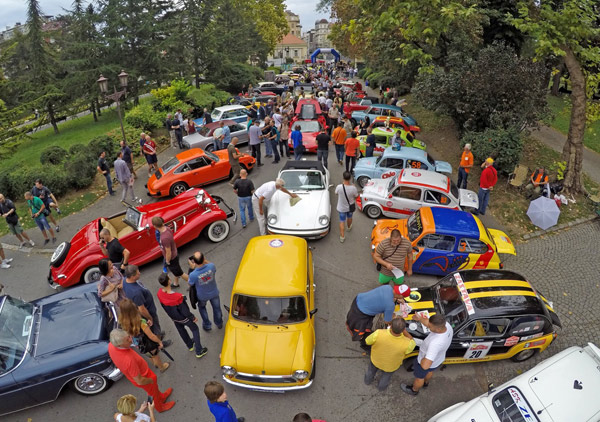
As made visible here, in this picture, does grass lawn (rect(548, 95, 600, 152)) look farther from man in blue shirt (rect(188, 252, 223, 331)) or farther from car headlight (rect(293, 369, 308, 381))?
man in blue shirt (rect(188, 252, 223, 331))

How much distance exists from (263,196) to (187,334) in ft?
12.6

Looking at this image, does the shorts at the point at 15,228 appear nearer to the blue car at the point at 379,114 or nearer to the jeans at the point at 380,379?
the jeans at the point at 380,379

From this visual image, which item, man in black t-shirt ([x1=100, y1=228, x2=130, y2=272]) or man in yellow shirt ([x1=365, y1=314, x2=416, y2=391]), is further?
man in black t-shirt ([x1=100, y1=228, x2=130, y2=272])

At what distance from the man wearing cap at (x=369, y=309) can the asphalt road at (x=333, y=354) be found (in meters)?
0.81

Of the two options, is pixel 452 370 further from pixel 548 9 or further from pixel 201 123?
pixel 201 123

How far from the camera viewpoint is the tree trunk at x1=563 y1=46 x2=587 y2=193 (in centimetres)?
1065

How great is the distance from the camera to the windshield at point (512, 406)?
166 inches

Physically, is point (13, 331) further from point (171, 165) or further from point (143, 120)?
point (143, 120)

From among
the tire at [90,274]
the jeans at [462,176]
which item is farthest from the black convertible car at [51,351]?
the jeans at [462,176]

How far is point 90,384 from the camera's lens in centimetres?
544

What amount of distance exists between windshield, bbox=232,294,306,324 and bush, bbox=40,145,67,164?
494 inches

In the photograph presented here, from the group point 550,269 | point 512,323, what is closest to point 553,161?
point 550,269

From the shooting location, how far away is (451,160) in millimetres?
15016

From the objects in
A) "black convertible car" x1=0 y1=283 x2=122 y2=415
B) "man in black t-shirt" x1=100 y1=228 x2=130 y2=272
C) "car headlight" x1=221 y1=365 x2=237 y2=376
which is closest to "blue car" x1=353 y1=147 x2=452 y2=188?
"man in black t-shirt" x1=100 y1=228 x2=130 y2=272
